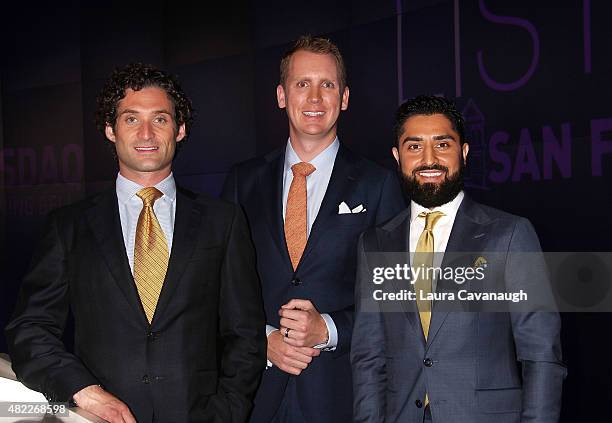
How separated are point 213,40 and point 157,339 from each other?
9.11 ft

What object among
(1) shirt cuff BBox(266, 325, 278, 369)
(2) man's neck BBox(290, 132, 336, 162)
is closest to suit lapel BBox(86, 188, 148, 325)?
(1) shirt cuff BBox(266, 325, 278, 369)

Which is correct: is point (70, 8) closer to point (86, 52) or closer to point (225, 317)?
point (86, 52)

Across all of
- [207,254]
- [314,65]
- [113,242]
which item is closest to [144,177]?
[113,242]

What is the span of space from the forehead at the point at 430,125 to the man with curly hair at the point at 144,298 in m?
0.72

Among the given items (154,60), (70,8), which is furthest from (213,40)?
(70,8)

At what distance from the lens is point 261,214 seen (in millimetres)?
2750

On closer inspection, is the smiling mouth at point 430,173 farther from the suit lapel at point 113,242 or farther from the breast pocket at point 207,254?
the suit lapel at point 113,242

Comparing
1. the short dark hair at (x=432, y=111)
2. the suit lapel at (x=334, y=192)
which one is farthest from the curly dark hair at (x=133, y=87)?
the short dark hair at (x=432, y=111)

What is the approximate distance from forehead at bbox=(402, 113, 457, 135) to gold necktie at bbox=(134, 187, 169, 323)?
984mm

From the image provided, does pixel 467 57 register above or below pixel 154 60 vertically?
below

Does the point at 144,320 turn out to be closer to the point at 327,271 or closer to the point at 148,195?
the point at 148,195

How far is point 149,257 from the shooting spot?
2.28m

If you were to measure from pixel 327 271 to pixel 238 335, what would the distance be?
476 millimetres

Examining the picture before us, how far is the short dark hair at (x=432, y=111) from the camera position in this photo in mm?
2459
